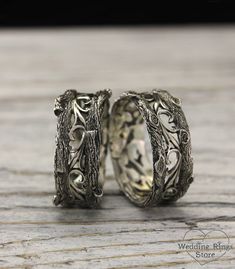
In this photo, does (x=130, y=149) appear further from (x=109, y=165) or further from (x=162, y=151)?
(x=162, y=151)

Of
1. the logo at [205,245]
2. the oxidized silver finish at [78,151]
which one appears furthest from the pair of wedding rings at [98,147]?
the logo at [205,245]

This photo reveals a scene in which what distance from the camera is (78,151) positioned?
120 centimetres

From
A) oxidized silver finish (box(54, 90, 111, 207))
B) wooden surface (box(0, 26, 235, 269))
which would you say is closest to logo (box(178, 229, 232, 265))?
wooden surface (box(0, 26, 235, 269))

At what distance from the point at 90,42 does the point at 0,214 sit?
1.95 m

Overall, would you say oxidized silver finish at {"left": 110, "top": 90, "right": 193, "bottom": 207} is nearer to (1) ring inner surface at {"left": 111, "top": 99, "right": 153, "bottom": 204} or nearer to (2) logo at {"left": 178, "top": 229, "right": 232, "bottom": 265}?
(1) ring inner surface at {"left": 111, "top": 99, "right": 153, "bottom": 204}

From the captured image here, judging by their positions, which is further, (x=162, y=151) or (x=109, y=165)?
(x=109, y=165)

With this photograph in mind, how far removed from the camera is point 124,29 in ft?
11.7

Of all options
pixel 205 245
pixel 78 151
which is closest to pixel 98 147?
pixel 78 151

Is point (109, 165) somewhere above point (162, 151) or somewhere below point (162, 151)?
below

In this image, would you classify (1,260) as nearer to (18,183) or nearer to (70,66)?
(18,183)

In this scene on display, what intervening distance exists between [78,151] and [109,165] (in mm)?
401

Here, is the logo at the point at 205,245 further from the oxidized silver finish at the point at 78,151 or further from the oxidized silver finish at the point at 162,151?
the oxidized silver finish at the point at 78,151

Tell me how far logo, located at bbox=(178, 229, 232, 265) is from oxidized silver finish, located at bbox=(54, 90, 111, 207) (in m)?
0.21

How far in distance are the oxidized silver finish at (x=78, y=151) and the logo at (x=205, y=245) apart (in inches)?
8.5
